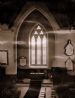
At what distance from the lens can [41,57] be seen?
1.29 m

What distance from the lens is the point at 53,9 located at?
1384 mm

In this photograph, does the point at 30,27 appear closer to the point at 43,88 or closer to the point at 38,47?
the point at 38,47

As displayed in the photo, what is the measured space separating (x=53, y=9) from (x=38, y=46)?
0.98 ft

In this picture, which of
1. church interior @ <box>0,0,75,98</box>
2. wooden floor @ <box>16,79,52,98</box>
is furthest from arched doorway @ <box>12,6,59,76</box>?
wooden floor @ <box>16,79,52,98</box>

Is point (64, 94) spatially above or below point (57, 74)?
below

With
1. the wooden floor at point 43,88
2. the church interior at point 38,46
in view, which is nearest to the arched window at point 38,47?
the church interior at point 38,46

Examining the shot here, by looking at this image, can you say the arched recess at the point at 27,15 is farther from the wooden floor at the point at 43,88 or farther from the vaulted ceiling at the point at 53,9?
the wooden floor at the point at 43,88

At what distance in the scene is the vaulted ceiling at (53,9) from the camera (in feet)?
4.41

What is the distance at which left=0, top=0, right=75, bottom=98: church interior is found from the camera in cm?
128

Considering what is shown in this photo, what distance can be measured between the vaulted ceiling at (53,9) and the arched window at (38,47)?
0.51 ft

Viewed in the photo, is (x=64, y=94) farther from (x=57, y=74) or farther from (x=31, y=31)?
(x=31, y=31)

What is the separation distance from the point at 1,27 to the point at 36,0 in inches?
12.1

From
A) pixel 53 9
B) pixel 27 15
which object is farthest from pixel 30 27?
pixel 53 9

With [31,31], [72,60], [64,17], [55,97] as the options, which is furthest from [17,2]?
[55,97]
